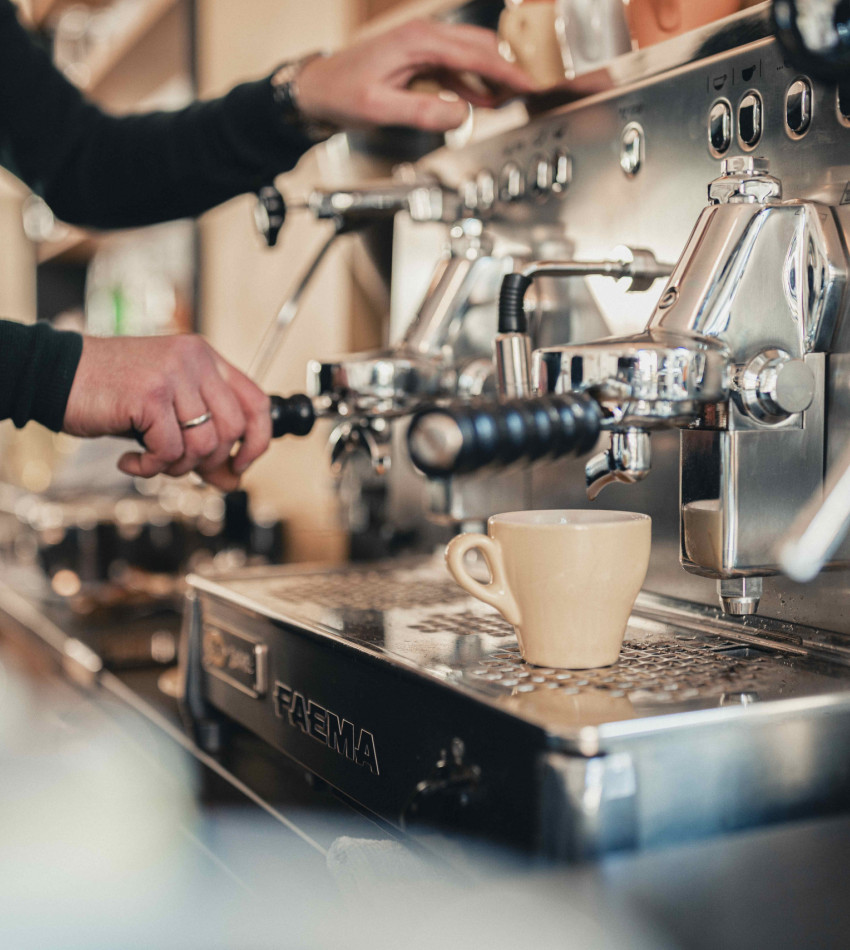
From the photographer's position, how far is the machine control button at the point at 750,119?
58 centimetres

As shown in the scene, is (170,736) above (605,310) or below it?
below

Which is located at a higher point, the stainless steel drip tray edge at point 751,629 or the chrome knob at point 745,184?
the chrome knob at point 745,184

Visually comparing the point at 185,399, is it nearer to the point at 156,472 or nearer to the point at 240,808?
the point at 156,472

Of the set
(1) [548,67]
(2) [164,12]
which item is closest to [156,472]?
(1) [548,67]

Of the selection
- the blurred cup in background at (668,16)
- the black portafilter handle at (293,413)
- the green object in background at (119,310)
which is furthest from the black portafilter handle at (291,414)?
the green object in background at (119,310)

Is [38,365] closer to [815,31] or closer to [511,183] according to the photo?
[511,183]

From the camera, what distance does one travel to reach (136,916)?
1.77 ft

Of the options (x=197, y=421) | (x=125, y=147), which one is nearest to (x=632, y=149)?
(x=197, y=421)

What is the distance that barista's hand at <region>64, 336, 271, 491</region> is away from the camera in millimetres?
681

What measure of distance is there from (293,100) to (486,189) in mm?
210

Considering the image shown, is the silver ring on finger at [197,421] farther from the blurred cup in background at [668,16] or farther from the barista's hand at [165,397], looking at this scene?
the blurred cup in background at [668,16]

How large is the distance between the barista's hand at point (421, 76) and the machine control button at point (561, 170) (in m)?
0.07

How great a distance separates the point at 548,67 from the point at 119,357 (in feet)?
1.26

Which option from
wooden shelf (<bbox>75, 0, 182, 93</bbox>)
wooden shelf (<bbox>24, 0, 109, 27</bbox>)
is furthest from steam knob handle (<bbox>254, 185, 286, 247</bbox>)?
wooden shelf (<bbox>24, 0, 109, 27</bbox>)
